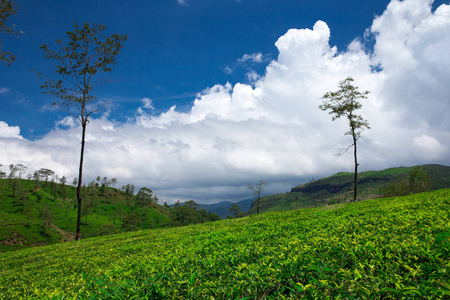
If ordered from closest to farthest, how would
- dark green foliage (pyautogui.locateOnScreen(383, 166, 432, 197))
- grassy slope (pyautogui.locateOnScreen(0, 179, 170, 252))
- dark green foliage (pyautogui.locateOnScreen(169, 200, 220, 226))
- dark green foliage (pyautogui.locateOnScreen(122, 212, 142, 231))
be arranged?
1. dark green foliage (pyautogui.locateOnScreen(383, 166, 432, 197))
2. grassy slope (pyautogui.locateOnScreen(0, 179, 170, 252))
3. dark green foliage (pyautogui.locateOnScreen(169, 200, 220, 226))
4. dark green foliage (pyautogui.locateOnScreen(122, 212, 142, 231))

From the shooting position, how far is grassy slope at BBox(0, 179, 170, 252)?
9812cm

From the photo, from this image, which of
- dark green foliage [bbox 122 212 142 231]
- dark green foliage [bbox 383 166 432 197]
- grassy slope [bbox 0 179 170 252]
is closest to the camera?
dark green foliage [bbox 383 166 432 197]

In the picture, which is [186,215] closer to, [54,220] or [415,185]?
[54,220]

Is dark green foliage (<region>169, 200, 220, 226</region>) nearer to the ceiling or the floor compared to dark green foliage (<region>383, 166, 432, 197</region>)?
nearer to the floor

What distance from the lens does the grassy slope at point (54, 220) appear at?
98125 mm

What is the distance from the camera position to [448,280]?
3.12 metres

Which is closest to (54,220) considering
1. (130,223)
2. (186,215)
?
(130,223)

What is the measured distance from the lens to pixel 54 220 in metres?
136

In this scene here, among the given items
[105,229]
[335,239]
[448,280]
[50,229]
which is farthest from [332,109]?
[50,229]

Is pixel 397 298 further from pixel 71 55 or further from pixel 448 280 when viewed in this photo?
pixel 71 55

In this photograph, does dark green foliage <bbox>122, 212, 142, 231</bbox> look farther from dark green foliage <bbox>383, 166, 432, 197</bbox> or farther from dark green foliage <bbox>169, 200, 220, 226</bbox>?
dark green foliage <bbox>383, 166, 432, 197</bbox>

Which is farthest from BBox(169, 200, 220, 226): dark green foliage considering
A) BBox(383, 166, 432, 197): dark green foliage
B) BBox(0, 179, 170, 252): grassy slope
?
BBox(383, 166, 432, 197): dark green foliage

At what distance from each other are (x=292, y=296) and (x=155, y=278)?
2.68 meters

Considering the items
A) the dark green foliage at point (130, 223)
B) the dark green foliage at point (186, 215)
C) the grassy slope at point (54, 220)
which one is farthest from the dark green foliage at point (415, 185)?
the grassy slope at point (54, 220)
